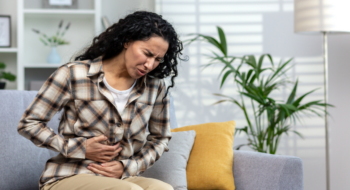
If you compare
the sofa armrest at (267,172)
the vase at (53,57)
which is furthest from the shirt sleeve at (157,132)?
the vase at (53,57)

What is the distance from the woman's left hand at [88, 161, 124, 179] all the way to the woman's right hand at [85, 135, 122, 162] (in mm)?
20

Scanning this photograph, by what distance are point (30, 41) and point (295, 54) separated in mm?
2186

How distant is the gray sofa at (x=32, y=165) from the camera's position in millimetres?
1577

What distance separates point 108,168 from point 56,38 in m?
1.97

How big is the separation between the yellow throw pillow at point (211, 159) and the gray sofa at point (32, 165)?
0.24ft

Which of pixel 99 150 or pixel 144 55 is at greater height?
pixel 144 55

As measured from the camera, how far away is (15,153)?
162cm

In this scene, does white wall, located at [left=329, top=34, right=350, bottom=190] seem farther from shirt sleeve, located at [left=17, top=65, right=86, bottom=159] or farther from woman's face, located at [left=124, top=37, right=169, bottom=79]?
shirt sleeve, located at [left=17, top=65, right=86, bottom=159]

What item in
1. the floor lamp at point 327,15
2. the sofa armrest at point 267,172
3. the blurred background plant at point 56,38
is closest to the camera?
the sofa armrest at point 267,172

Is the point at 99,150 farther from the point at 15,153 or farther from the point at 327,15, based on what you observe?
the point at 327,15

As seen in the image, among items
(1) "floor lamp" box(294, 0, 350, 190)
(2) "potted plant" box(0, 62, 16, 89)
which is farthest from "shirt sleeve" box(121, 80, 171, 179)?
(2) "potted plant" box(0, 62, 16, 89)

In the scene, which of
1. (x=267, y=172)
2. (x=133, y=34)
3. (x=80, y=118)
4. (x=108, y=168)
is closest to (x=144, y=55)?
(x=133, y=34)

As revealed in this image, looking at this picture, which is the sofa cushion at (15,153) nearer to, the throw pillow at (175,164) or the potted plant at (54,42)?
the throw pillow at (175,164)

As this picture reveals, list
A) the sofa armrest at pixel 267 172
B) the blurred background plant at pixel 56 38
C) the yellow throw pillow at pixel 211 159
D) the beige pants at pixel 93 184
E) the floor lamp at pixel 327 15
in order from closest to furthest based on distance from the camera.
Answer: the beige pants at pixel 93 184
the sofa armrest at pixel 267 172
the yellow throw pillow at pixel 211 159
the floor lamp at pixel 327 15
the blurred background plant at pixel 56 38
